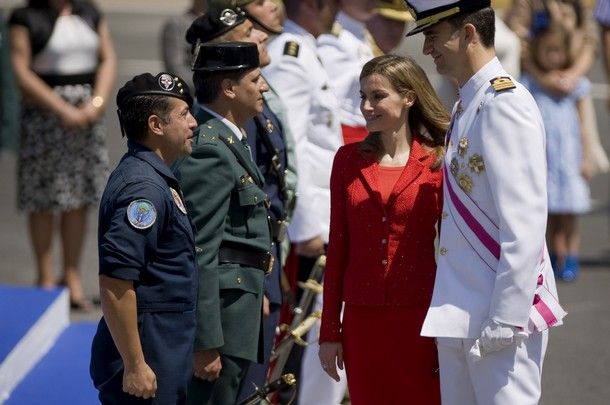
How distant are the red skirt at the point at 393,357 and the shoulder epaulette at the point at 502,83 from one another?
886mm

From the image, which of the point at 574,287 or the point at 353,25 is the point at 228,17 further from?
the point at 574,287

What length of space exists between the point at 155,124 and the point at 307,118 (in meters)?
2.07

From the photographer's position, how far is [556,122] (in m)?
9.89

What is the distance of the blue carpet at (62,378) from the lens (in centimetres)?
616

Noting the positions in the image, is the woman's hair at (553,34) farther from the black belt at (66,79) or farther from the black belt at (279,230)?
the black belt at (279,230)

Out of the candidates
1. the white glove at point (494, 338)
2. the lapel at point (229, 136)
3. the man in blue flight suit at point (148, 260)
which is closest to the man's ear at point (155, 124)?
the man in blue flight suit at point (148, 260)

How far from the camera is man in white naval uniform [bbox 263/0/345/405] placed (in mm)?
6457

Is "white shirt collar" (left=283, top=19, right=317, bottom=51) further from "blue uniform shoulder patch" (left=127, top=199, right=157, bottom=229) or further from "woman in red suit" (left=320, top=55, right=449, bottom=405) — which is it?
"blue uniform shoulder patch" (left=127, top=199, right=157, bottom=229)

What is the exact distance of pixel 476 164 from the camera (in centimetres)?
435

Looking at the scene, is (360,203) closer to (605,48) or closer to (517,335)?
(517,335)

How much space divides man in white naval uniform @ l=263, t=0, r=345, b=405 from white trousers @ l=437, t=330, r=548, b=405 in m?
2.01

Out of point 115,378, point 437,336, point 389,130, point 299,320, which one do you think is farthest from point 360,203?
point 299,320

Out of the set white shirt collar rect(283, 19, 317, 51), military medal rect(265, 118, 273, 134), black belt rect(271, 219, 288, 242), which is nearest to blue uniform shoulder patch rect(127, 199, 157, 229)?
black belt rect(271, 219, 288, 242)

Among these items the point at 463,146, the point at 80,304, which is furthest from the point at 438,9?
the point at 80,304
